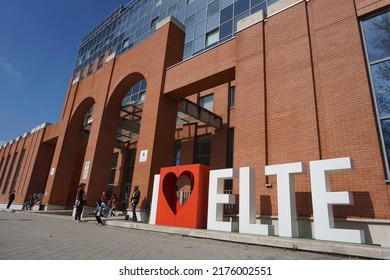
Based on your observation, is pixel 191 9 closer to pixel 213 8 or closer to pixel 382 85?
pixel 213 8

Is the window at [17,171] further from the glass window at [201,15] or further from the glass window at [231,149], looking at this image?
the glass window at [231,149]

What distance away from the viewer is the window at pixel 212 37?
65.4 ft

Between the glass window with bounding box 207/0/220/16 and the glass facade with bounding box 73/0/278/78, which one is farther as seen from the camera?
the glass window with bounding box 207/0/220/16

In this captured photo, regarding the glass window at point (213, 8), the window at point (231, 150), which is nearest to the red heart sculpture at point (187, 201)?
the window at point (231, 150)

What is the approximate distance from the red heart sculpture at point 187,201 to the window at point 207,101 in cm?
985

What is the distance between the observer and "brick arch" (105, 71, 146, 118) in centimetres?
1828

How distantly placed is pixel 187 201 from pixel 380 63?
793 centimetres

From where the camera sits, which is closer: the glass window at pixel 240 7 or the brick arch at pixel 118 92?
the brick arch at pixel 118 92

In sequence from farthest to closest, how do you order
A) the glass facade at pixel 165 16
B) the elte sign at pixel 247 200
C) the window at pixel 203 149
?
the glass facade at pixel 165 16, the window at pixel 203 149, the elte sign at pixel 247 200

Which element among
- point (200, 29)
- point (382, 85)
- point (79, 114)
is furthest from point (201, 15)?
point (382, 85)

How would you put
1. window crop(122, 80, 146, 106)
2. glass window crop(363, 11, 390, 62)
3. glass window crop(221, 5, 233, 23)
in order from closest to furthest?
glass window crop(363, 11, 390, 62), glass window crop(221, 5, 233, 23), window crop(122, 80, 146, 106)

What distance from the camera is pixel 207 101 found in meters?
19.9

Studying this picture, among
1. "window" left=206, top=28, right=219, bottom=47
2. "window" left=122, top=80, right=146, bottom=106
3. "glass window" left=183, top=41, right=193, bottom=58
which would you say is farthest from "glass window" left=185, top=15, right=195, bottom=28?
"window" left=122, top=80, right=146, bottom=106

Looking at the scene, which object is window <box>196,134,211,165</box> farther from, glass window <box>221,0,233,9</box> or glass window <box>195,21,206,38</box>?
glass window <box>221,0,233,9</box>
